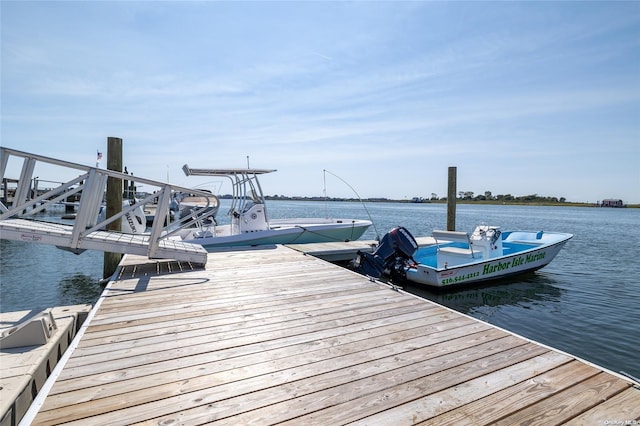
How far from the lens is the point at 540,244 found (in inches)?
415

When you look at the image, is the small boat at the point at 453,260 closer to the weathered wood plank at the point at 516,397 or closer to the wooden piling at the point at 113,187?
the weathered wood plank at the point at 516,397

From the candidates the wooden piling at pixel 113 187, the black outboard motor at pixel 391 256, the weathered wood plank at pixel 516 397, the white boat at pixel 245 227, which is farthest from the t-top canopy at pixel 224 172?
the weathered wood plank at pixel 516 397

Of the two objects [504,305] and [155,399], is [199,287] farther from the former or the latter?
[504,305]

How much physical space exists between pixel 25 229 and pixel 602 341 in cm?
926

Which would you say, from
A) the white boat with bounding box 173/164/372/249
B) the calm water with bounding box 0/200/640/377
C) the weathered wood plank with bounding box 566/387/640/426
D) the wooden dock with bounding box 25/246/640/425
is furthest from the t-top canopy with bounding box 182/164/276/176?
the weathered wood plank with bounding box 566/387/640/426

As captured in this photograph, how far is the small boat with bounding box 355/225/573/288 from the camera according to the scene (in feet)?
27.8

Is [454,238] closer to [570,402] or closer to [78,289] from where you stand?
[570,402]

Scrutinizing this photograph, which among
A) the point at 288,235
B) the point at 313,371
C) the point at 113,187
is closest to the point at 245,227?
the point at 288,235

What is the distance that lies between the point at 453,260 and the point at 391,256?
2.03 metres

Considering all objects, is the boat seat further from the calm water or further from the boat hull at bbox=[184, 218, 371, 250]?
the boat hull at bbox=[184, 218, 371, 250]

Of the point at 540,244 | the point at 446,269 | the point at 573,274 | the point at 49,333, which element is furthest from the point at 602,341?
the point at 49,333

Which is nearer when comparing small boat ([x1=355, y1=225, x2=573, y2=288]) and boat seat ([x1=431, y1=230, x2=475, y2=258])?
small boat ([x1=355, y1=225, x2=573, y2=288])

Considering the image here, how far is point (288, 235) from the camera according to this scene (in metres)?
10.4

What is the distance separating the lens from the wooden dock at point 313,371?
2.04m
